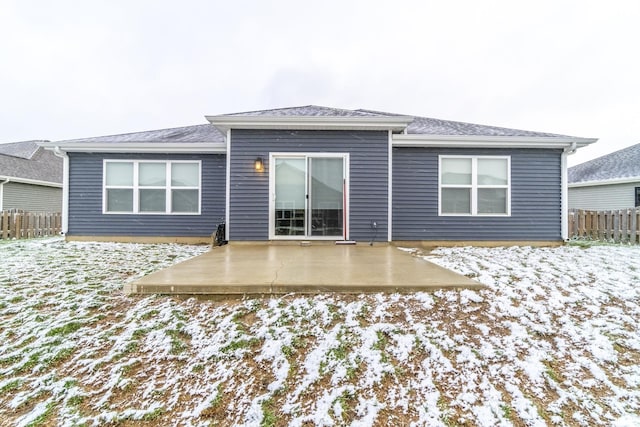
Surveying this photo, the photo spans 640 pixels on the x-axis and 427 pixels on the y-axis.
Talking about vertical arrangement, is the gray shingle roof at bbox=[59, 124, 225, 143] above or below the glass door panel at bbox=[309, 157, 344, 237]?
above

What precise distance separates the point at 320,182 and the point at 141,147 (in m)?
4.54

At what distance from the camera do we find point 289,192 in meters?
6.80

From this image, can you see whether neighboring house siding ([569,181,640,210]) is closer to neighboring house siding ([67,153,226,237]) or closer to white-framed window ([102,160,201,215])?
neighboring house siding ([67,153,226,237])

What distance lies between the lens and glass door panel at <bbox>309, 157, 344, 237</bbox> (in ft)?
22.3

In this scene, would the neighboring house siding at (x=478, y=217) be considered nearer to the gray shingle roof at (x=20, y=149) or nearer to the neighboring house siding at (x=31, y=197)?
the neighboring house siding at (x=31, y=197)

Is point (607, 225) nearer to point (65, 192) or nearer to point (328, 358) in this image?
point (328, 358)

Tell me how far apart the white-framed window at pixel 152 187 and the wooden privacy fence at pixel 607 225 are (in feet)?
36.2

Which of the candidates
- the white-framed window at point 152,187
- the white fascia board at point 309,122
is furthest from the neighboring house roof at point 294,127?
the white-framed window at point 152,187

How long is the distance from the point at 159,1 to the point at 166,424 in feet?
47.7

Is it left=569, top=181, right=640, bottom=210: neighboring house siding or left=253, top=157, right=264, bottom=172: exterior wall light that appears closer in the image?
left=253, top=157, right=264, bottom=172: exterior wall light

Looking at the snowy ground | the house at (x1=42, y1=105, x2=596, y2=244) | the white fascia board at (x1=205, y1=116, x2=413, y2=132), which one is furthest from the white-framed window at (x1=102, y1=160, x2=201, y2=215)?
the snowy ground

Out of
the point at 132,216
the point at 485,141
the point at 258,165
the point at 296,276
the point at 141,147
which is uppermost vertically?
the point at 485,141

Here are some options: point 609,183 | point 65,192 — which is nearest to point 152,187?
point 65,192

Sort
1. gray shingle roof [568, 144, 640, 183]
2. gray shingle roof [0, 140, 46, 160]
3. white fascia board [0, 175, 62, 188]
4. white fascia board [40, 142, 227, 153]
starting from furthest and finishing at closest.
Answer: gray shingle roof [0, 140, 46, 160], gray shingle roof [568, 144, 640, 183], white fascia board [0, 175, 62, 188], white fascia board [40, 142, 227, 153]
